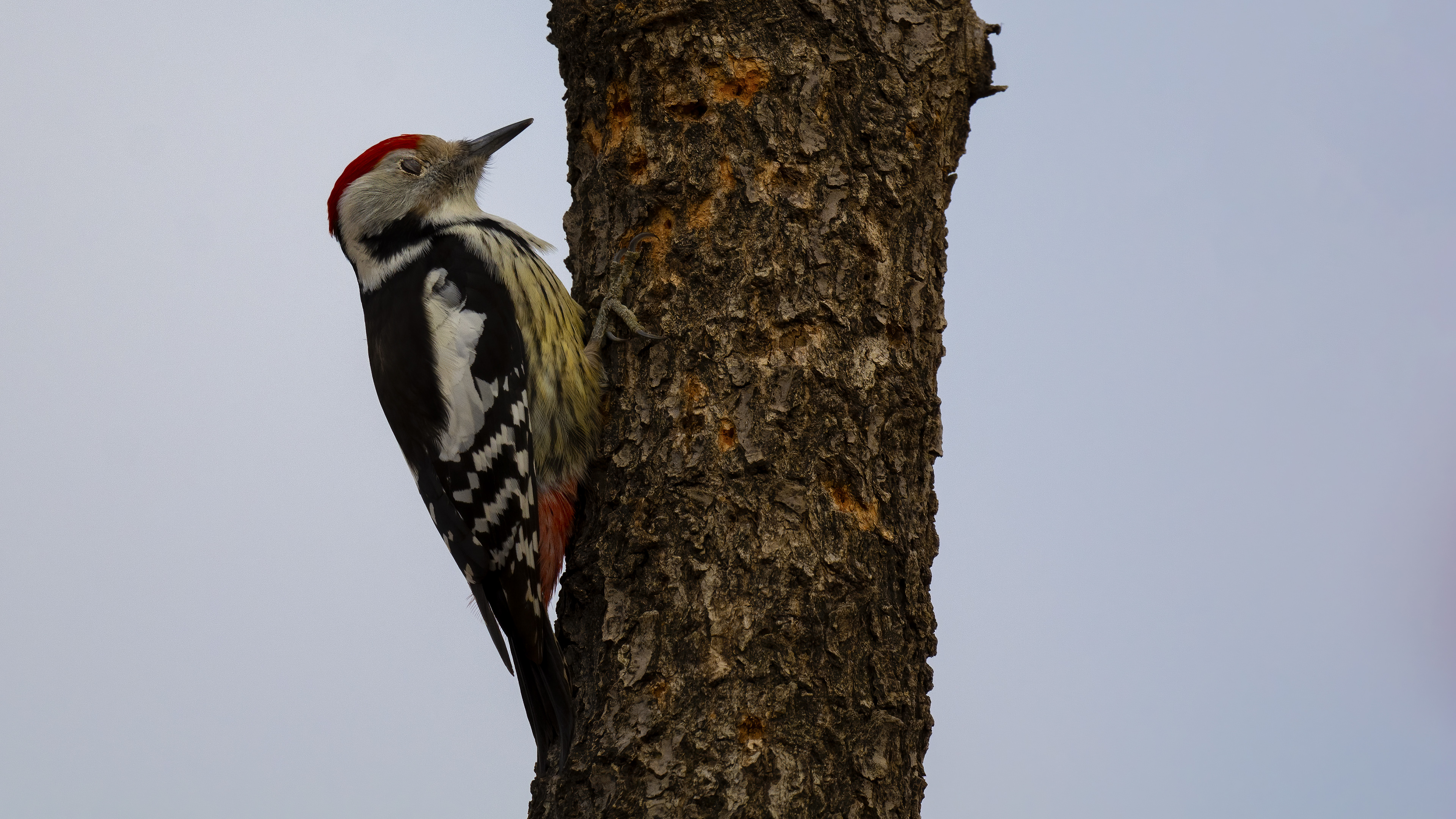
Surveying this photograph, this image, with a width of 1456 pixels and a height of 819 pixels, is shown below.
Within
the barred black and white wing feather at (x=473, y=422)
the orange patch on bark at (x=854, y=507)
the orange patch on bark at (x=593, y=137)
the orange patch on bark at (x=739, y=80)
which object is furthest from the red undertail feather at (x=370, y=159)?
the orange patch on bark at (x=854, y=507)

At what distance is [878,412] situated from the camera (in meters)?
2.17

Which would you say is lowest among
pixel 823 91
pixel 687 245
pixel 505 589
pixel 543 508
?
pixel 505 589

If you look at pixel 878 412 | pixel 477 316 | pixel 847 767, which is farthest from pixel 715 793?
pixel 477 316

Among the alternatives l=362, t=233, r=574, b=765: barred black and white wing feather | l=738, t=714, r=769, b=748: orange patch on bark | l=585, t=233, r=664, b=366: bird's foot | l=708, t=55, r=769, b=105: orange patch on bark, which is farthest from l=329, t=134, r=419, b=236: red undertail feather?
l=738, t=714, r=769, b=748: orange patch on bark

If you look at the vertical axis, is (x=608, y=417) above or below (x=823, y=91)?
below

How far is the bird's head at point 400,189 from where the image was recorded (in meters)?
3.24

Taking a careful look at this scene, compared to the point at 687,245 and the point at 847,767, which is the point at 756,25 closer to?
the point at 687,245

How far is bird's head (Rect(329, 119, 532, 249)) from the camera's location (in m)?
3.24

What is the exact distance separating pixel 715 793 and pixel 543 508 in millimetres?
890

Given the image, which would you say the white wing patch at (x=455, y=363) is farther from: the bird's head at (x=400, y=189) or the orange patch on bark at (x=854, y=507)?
the orange patch on bark at (x=854, y=507)

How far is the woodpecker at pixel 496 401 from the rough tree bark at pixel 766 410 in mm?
124

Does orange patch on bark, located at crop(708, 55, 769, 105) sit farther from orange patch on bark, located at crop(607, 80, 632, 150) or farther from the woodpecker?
the woodpecker

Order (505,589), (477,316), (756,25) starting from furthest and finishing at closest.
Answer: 1. (477,316)
2. (505,589)
3. (756,25)

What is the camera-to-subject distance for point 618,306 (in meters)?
2.39
